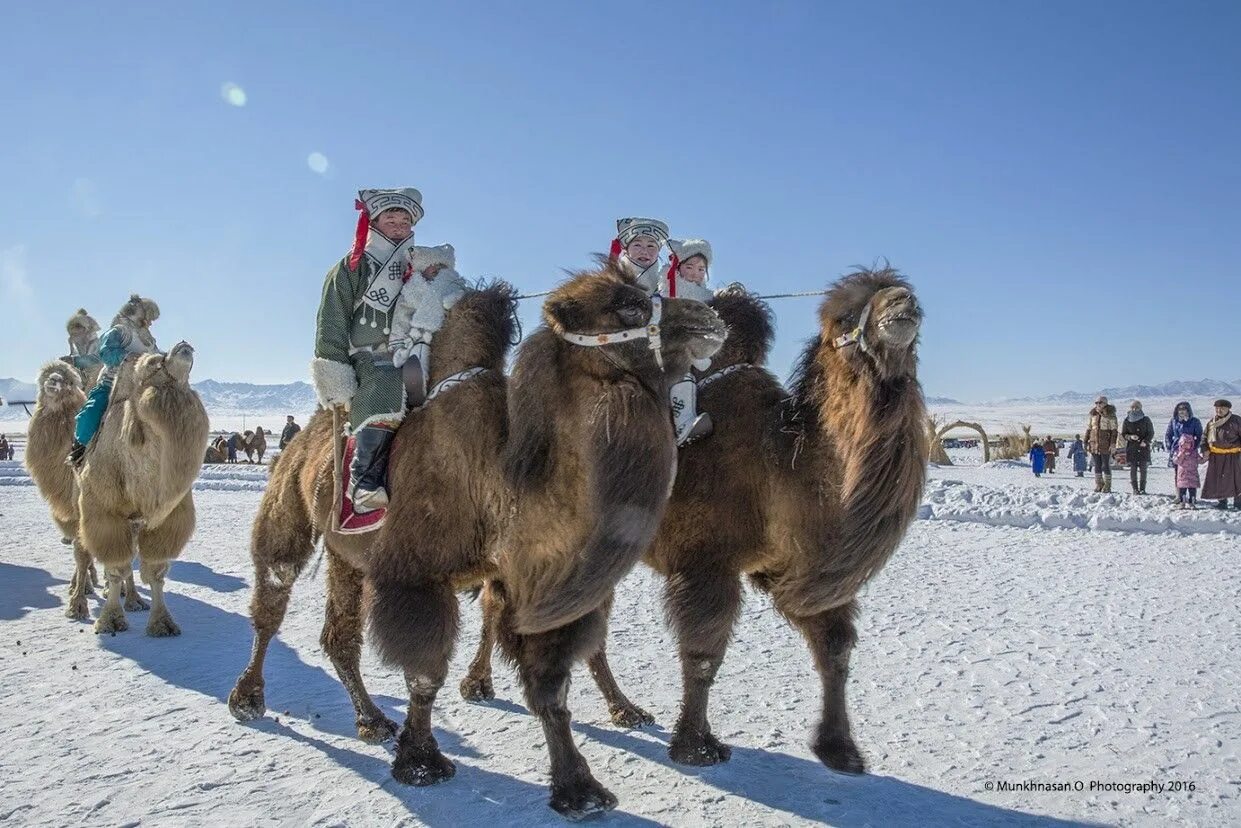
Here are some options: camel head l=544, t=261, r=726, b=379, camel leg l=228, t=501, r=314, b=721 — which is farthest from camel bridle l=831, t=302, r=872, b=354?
camel leg l=228, t=501, r=314, b=721

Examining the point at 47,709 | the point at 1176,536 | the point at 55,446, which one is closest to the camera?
the point at 47,709

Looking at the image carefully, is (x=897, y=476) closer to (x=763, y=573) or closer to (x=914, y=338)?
(x=914, y=338)

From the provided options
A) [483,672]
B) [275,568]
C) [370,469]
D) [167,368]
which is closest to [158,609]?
[167,368]

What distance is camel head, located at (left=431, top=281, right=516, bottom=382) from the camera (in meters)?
3.93

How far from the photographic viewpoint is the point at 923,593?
7410mm

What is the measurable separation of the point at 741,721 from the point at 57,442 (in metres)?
7.79

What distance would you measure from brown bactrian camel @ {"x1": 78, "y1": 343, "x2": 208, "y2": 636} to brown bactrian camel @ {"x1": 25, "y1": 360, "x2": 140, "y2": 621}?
162 cm

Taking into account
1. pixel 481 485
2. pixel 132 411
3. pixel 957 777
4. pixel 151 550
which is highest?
pixel 132 411

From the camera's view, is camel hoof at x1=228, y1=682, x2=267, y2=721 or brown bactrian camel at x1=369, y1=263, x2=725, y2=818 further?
camel hoof at x1=228, y1=682, x2=267, y2=721

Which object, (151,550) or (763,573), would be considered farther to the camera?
(151,550)

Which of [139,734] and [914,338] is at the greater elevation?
[914,338]

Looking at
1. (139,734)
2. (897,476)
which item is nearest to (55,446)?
(139,734)

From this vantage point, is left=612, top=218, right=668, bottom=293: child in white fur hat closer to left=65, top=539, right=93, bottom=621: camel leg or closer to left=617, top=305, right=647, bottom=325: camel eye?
left=617, top=305, right=647, bottom=325: camel eye

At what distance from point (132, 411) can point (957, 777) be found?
6.22m
